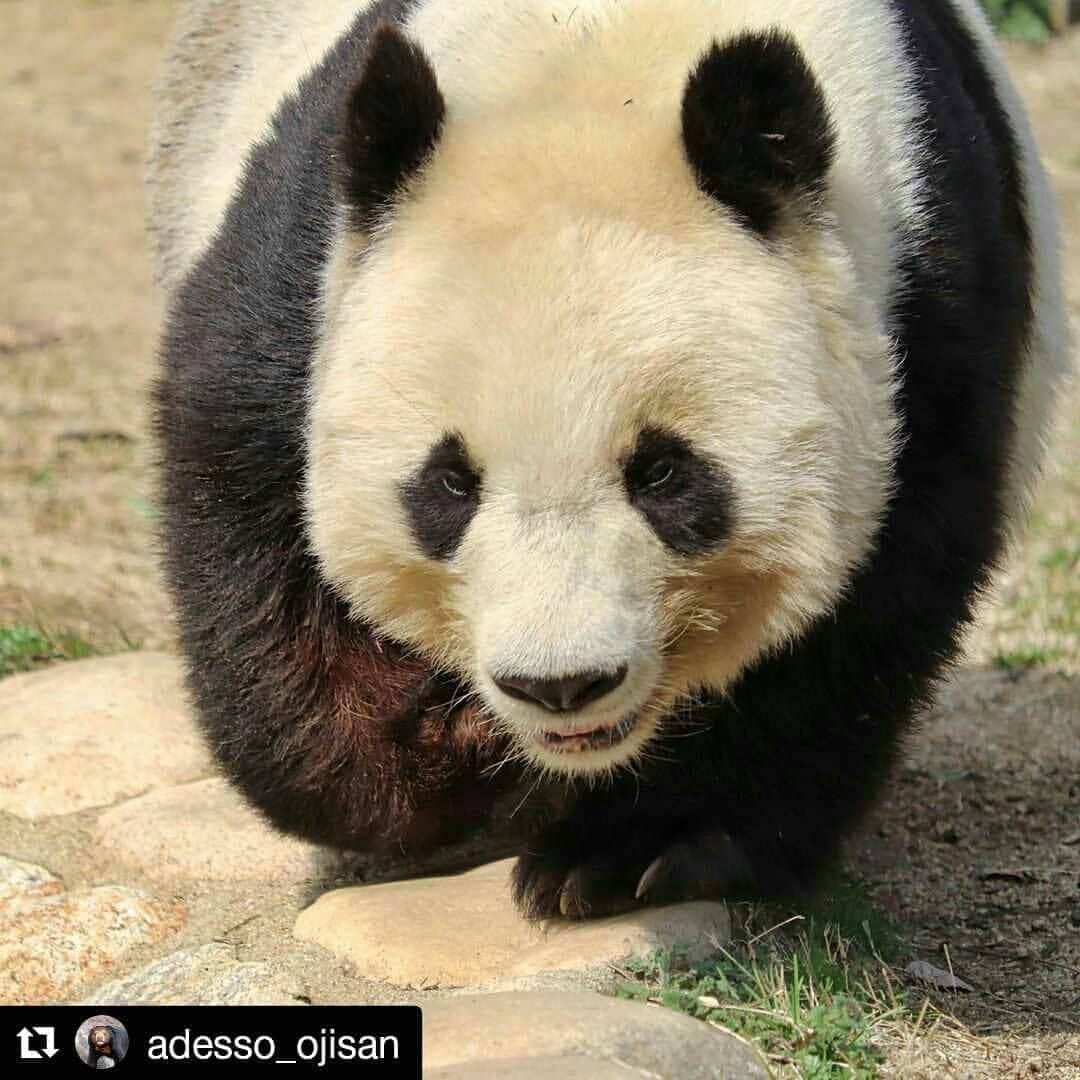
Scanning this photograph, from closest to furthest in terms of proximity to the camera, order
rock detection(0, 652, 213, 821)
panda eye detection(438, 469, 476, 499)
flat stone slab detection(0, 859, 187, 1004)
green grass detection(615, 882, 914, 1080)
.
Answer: panda eye detection(438, 469, 476, 499), green grass detection(615, 882, 914, 1080), flat stone slab detection(0, 859, 187, 1004), rock detection(0, 652, 213, 821)

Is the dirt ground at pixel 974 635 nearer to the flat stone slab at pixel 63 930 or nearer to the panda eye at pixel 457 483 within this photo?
the flat stone slab at pixel 63 930

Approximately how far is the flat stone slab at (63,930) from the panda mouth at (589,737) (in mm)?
1034

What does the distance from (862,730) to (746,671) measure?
302 mm

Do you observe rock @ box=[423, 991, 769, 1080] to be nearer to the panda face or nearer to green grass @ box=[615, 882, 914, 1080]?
green grass @ box=[615, 882, 914, 1080]

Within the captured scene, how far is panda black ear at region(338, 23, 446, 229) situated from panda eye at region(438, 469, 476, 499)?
0.50 metres

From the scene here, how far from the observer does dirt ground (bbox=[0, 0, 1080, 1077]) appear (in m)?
3.79

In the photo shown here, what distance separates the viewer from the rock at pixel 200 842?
3836 mm

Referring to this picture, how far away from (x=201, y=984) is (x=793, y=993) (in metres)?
1.05

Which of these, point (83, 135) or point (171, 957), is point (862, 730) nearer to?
point (171, 957)

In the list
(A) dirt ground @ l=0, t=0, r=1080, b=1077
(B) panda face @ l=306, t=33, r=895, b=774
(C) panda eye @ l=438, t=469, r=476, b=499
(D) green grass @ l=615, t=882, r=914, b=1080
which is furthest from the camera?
(A) dirt ground @ l=0, t=0, r=1080, b=1077

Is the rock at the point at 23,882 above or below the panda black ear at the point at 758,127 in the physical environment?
below

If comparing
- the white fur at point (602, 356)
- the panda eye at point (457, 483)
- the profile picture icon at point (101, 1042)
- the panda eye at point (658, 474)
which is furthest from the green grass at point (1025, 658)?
the profile picture icon at point (101, 1042)

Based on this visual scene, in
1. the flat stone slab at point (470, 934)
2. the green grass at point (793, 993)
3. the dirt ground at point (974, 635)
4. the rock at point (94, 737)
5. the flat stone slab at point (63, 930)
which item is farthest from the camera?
the rock at point (94, 737)

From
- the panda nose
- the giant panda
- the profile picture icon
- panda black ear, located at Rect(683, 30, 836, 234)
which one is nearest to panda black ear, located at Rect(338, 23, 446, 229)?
the giant panda
